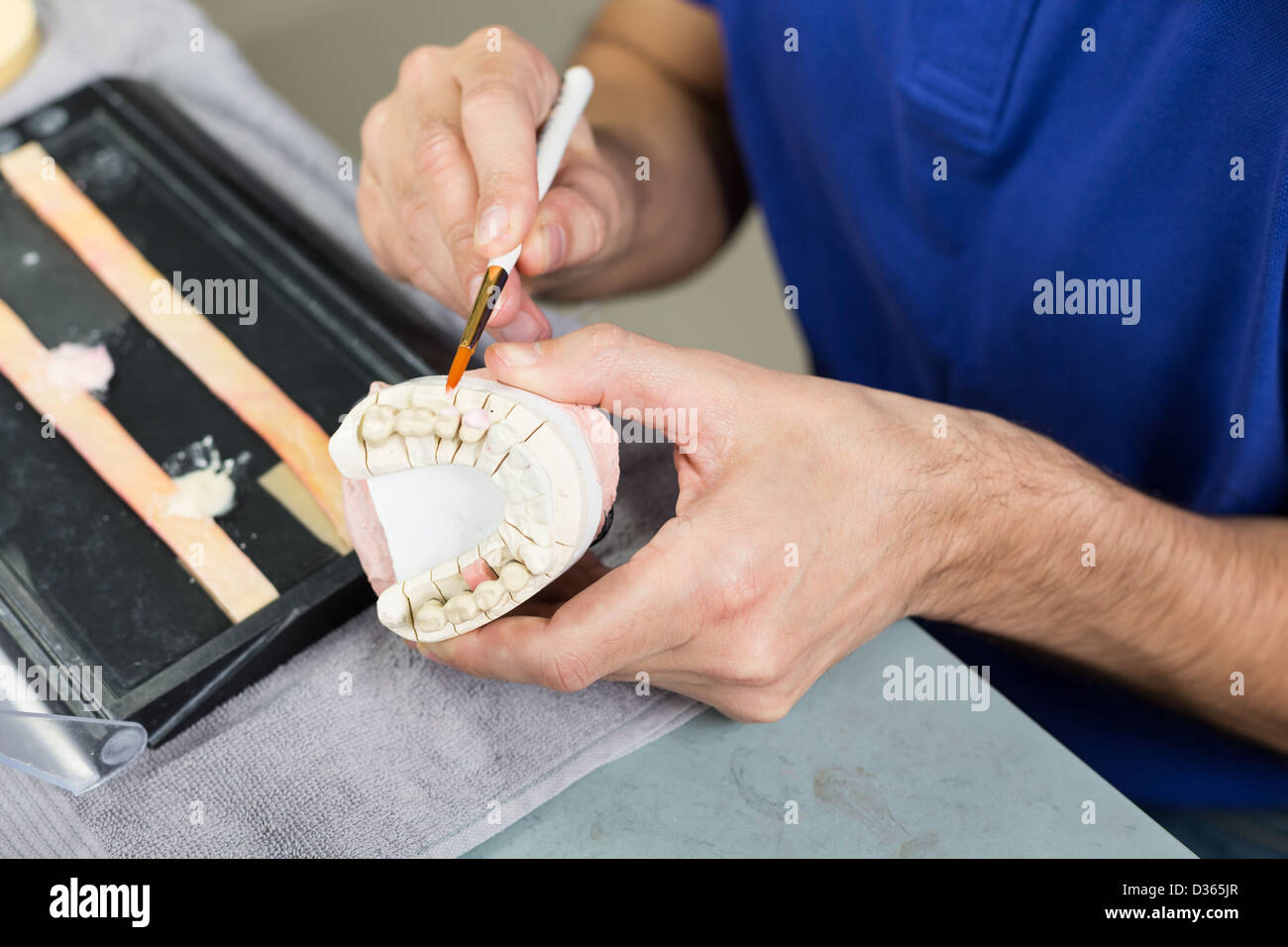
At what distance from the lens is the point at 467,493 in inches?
30.9

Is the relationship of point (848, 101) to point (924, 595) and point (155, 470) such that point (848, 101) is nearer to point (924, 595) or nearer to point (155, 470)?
point (924, 595)

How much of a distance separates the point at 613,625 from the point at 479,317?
25 centimetres

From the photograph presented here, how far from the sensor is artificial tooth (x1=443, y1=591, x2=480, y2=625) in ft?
2.46

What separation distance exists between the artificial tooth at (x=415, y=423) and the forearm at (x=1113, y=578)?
376mm

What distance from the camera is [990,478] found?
2.85 ft

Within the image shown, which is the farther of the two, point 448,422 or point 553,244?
point 553,244

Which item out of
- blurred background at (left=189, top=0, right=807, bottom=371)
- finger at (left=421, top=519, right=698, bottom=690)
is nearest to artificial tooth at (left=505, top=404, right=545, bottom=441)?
finger at (left=421, top=519, right=698, bottom=690)

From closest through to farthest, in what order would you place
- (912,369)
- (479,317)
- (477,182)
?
1. (479,317)
2. (477,182)
3. (912,369)

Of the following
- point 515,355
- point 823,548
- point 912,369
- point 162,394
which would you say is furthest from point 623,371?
point 912,369

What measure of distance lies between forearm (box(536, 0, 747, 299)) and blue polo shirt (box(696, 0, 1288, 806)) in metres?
0.09

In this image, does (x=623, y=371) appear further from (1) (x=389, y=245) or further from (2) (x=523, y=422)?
(1) (x=389, y=245)

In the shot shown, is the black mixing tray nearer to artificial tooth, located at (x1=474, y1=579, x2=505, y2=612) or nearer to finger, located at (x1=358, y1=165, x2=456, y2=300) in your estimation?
finger, located at (x1=358, y1=165, x2=456, y2=300)
